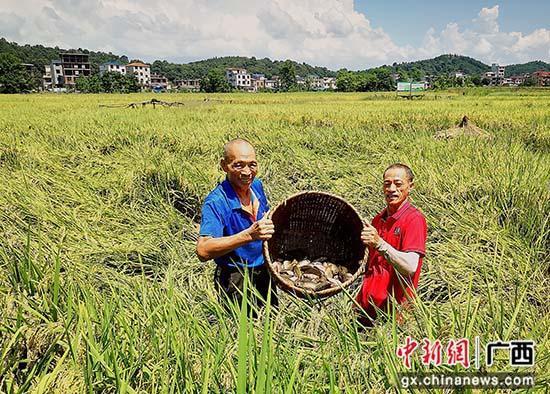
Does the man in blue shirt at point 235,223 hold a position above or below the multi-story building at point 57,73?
below

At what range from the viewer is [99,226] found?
323 cm

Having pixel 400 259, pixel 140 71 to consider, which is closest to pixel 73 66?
pixel 140 71

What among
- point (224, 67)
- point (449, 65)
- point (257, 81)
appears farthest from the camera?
point (449, 65)

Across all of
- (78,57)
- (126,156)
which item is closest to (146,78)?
(78,57)

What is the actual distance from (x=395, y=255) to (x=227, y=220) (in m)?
0.83

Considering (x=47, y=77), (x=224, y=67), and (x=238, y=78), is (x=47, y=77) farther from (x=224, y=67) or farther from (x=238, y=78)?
(x=224, y=67)

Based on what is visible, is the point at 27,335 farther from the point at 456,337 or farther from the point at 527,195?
the point at 527,195

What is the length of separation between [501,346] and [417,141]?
4.98 metres

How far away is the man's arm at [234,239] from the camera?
1708mm

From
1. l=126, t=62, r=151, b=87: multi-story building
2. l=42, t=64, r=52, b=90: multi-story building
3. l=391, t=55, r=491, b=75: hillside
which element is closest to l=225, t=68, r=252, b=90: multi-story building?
l=126, t=62, r=151, b=87: multi-story building

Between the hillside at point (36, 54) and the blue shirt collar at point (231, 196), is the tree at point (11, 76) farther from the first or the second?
the blue shirt collar at point (231, 196)

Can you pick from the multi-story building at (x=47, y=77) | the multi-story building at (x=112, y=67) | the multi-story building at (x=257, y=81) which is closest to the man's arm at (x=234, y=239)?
the multi-story building at (x=47, y=77)

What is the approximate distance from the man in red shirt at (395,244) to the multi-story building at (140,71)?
10669cm

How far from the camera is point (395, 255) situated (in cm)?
170
